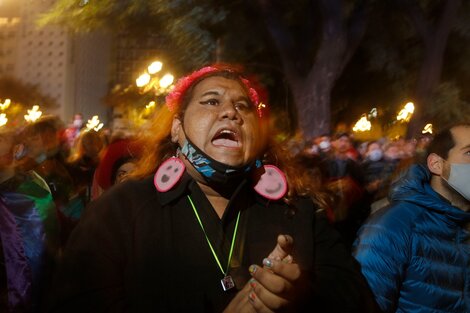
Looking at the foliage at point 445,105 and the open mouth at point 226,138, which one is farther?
the foliage at point 445,105

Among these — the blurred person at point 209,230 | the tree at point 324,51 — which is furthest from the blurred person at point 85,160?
the tree at point 324,51

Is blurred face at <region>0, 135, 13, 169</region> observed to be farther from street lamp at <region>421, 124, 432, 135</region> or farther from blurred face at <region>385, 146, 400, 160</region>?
street lamp at <region>421, 124, 432, 135</region>

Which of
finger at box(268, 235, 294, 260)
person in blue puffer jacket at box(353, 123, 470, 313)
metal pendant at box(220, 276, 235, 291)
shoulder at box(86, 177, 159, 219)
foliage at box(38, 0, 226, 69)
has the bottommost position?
person in blue puffer jacket at box(353, 123, 470, 313)

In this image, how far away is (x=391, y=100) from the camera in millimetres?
16516

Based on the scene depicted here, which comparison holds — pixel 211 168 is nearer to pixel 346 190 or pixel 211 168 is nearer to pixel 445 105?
pixel 346 190

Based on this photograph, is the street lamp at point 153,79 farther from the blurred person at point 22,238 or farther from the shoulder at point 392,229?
the shoulder at point 392,229

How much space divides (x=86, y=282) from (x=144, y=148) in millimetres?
820

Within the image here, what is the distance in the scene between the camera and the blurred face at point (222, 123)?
2.02 m

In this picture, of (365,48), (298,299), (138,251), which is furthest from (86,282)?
(365,48)

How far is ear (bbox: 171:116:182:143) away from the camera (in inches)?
Result: 88.2

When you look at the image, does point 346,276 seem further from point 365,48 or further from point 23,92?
point 23,92

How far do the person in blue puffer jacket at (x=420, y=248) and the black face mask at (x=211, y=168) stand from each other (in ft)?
3.05

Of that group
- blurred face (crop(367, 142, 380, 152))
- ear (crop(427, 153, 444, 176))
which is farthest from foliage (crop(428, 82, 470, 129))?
ear (crop(427, 153, 444, 176))

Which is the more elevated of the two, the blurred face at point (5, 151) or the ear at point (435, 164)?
the blurred face at point (5, 151)
